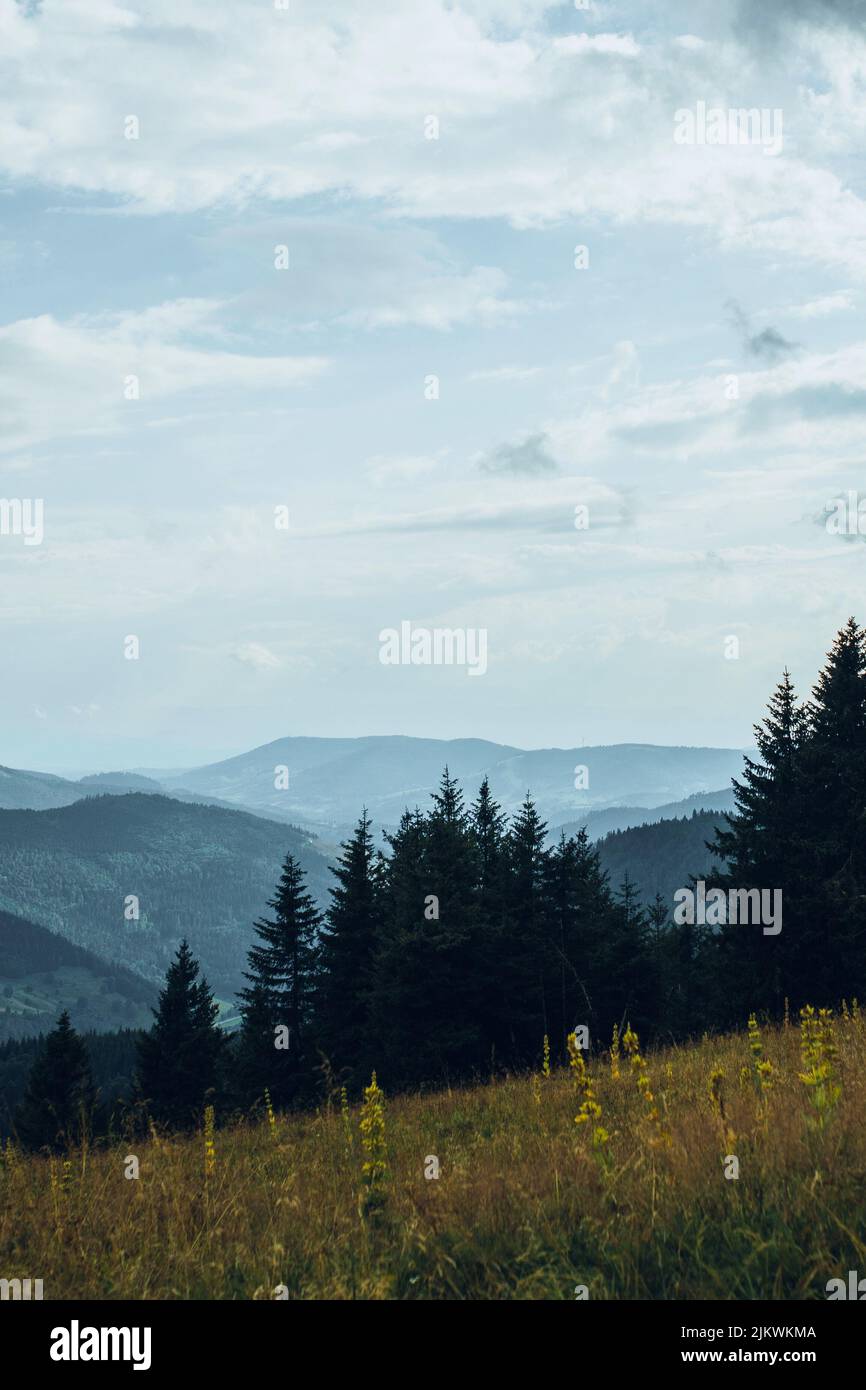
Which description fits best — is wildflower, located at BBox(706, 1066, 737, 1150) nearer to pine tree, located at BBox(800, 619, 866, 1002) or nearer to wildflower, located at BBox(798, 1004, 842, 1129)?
wildflower, located at BBox(798, 1004, 842, 1129)

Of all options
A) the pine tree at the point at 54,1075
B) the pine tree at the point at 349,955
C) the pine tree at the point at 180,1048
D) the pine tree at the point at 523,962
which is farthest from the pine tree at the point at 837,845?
the pine tree at the point at 54,1075

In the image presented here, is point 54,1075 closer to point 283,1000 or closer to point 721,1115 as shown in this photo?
point 283,1000

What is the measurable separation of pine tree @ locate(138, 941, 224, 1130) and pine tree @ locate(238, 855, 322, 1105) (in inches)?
81.9

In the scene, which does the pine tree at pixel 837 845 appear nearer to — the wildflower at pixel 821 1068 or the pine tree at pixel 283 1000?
the pine tree at pixel 283 1000

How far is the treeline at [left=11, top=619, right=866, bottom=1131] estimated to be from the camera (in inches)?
1254

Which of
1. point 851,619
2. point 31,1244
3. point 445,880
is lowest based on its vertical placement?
point 31,1244

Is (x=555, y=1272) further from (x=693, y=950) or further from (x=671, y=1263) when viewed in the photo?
(x=693, y=950)

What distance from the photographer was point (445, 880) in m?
37.0

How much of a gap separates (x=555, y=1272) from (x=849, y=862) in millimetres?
29769

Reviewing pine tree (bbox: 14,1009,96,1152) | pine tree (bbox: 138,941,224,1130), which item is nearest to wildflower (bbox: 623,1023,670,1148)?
pine tree (bbox: 138,941,224,1130)

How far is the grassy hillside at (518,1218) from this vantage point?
4559 millimetres

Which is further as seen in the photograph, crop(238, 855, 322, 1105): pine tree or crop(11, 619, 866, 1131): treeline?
crop(238, 855, 322, 1105): pine tree
